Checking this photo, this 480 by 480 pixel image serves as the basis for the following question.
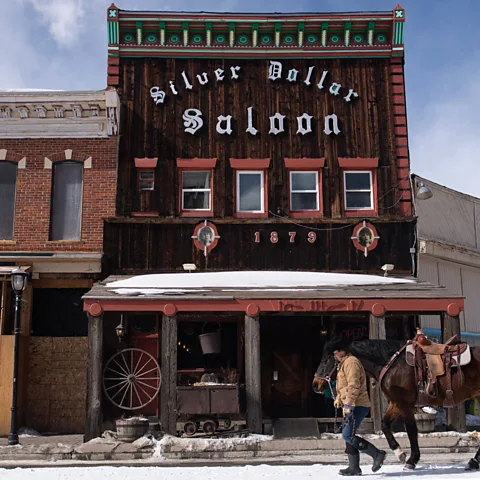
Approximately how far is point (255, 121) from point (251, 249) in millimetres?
3426

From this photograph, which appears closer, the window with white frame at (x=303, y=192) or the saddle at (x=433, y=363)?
the saddle at (x=433, y=363)

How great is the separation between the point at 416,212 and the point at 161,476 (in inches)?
404

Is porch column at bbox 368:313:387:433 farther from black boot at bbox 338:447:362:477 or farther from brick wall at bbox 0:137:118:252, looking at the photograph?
brick wall at bbox 0:137:118:252

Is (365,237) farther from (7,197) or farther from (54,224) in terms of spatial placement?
(7,197)

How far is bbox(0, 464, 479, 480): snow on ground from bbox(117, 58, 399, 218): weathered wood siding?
7.63m

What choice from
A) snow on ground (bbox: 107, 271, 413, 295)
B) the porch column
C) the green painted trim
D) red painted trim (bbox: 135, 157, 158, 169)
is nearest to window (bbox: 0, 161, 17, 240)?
red painted trim (bbox: 135, 157, 158, 169)

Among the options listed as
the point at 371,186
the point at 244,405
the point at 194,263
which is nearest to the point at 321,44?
the point at 371,186

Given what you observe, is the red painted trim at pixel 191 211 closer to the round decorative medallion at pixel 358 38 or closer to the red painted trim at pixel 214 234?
the red painted trim at pixel 214 234

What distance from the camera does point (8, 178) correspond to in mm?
17203

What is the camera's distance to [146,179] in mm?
17156

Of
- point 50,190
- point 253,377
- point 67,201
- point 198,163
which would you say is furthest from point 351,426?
point 50,190

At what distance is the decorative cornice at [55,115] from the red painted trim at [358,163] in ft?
19.0

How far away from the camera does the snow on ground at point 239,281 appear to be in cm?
1473

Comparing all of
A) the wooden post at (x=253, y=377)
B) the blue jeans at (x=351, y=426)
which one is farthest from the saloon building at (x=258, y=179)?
the blue jeans at (x=351, y=426)
